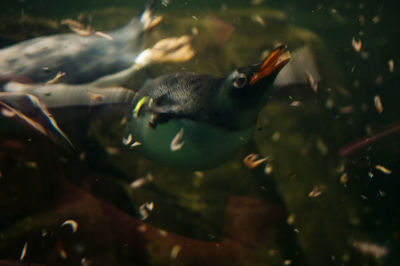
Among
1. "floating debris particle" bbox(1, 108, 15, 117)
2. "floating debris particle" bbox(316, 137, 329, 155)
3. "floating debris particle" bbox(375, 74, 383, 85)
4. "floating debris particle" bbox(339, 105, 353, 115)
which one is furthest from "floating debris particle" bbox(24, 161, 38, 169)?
"floating debris particle" bbox(375, 74, 383, 85)

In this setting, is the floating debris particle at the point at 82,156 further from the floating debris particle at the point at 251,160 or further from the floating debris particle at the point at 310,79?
the floating debris particle at the point at 310,79

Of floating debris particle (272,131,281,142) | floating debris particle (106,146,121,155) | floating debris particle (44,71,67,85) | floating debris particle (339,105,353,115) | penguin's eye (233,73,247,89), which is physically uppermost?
penguin's eye (233,73,247,89)

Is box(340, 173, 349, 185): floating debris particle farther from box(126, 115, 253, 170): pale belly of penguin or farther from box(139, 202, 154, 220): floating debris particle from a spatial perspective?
box(139, 202, 154, 220): floating debris particle

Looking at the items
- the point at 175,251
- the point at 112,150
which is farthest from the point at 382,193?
the point at 112,150

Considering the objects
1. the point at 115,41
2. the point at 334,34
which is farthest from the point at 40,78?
the point at 334,34

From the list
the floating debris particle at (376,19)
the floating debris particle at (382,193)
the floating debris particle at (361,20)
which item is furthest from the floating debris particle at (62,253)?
the floating debris particle at (376,19)

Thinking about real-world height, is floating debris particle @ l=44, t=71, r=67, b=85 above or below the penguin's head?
below
